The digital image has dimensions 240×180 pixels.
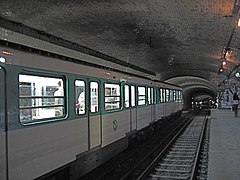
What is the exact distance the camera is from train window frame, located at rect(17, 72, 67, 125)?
5.04 metres

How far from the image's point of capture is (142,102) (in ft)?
44.7

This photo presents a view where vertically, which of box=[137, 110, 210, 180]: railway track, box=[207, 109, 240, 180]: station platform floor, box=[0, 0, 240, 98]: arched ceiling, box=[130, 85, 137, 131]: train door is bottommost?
box=[137, 110, 210, 180]: railway track

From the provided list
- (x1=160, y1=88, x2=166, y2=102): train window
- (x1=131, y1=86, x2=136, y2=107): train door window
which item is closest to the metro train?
(x1=131, y1=86, x2=136, y2=107): train door window

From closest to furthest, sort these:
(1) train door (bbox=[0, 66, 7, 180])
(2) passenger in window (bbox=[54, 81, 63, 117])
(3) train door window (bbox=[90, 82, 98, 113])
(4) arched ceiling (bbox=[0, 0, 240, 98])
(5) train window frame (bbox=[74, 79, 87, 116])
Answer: (1) train door (bbox=[0, 66, 7, 180]) → (2) passenger in window (bbox=[54, 81, 63, 117]) → (5) train window frame (bbox=[74, 79, 87, 116]) → (3) train door window (bbox=[90, 82, 98, 113]) → (4) arched ceiling (bbox=[0, 0, 240, 98])

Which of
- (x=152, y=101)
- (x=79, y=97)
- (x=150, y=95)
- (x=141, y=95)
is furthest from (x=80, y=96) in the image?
A: (x=152, y=101)

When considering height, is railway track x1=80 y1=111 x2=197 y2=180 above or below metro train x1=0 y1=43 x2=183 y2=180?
below

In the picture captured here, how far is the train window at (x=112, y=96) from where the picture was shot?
29.3 ft

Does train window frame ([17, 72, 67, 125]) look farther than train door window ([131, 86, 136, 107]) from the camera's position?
No

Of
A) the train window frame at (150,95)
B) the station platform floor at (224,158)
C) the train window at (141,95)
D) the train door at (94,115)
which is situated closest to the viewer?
Answer: the station platform floor at (224,158)

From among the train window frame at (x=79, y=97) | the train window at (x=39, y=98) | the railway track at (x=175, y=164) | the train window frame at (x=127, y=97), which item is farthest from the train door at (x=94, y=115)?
the train window frame at (x=127, y=97)

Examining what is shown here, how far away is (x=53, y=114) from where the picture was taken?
5945 mm

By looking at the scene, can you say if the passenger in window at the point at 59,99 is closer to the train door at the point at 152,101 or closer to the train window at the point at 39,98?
the train window at the point at 39,98

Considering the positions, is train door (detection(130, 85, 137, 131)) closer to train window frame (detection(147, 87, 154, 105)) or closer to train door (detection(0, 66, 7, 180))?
train window frame (detection(147, 87, 154, 105))

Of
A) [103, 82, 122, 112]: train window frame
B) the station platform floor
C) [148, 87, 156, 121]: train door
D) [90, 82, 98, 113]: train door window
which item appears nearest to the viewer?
the station platform floor
